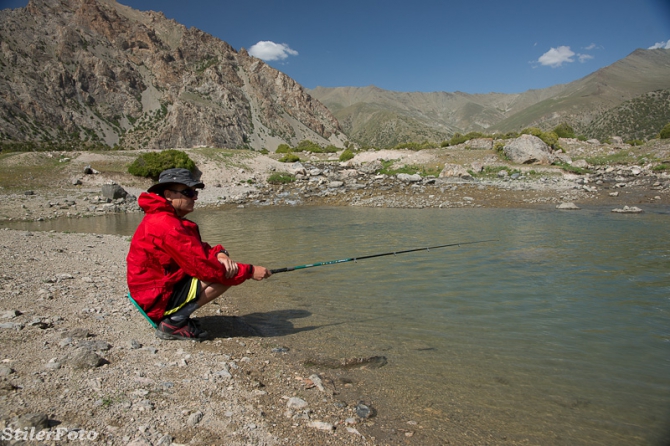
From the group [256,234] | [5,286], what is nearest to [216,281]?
[5,286]

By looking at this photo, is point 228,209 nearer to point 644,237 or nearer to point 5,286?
point 5,286

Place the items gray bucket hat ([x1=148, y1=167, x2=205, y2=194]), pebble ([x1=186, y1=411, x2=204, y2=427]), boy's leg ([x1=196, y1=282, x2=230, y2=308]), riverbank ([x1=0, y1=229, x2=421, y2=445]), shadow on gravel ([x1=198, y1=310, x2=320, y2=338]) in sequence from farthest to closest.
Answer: shadow on gravel ([x1=198, y1=310, x2=320, y2=338])
boy's leg ([x1=196, y1=282, x2=230, y2=308])
gray bucket hat ([x1=148, y1=167, x2=205, y2=194])
pebble ([x1=186, y1=411, x2=204, y2=427])
riverbank ([x1=0, y1=229, x2=421, y2=445])

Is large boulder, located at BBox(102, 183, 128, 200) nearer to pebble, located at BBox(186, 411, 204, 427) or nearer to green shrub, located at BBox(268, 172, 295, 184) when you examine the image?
green shrub, located at BBox(268, 172, 295, 184)

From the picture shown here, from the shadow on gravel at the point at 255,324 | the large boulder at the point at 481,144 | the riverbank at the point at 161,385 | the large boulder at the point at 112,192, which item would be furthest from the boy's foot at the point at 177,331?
the large boulder at the point at 481,144

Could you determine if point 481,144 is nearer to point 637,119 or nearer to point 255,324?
point 255,324

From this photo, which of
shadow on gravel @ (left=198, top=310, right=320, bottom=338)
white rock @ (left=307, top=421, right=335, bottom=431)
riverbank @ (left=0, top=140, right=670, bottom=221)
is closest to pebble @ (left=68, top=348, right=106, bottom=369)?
shadow on gravel @ (left=198, top=310, right=320, bottom=338)

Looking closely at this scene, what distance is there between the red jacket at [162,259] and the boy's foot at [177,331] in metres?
0.11

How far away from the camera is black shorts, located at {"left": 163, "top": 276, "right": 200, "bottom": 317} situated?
13.6 ft

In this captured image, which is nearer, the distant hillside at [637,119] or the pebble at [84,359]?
the pebble at [84,359]

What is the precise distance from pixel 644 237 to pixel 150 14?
5796 inches

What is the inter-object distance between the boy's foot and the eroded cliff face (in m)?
82.7

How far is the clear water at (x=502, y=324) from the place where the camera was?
123 inches

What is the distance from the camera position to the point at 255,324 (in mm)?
5219

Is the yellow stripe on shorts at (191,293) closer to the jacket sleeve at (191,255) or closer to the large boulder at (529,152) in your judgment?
the jacket sleeve at (191,255)
